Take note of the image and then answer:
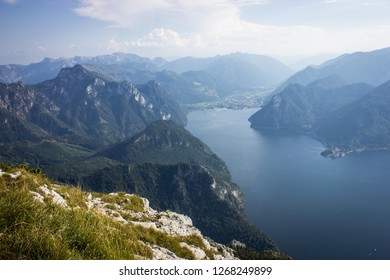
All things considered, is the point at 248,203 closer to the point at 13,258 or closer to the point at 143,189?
the point at 143,189

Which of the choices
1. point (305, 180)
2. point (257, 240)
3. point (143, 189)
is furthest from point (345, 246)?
point (143, 189)

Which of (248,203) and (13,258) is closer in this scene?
(13,258)

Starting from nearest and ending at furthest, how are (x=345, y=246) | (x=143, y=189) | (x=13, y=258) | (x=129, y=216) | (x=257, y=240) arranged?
(x=13, y=258)
(x=129, y=216)
(x=345, y=246)
(x=257, y=240)
(x=143, y=189)

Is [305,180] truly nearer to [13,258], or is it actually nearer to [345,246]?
[345,246]

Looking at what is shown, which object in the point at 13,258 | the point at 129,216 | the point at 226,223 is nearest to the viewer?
the point at 13,258

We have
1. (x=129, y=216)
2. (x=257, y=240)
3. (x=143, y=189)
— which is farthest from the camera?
(x=143, y=189)
